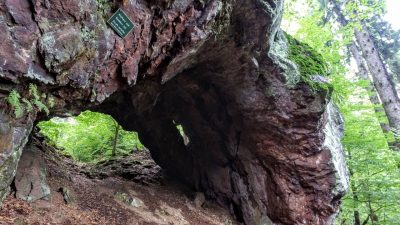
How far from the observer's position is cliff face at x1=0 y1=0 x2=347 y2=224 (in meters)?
4.30

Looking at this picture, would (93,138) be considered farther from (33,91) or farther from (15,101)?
(15,101)

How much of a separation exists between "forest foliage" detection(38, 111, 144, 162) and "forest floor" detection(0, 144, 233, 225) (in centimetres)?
175

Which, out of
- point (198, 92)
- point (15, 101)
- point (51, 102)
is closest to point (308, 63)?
point (198, 92)

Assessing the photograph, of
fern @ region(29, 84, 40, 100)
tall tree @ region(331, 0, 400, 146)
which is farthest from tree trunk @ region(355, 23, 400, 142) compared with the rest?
fern @ region(29, 84, 40, 100)

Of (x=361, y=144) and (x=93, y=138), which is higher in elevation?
(x=361, y=144)

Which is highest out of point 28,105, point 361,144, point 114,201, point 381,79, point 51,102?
point 381,79

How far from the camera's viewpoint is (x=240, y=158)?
382 inches

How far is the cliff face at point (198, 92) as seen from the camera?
4.30 metres

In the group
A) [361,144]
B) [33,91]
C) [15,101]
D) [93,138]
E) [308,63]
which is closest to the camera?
[15,101]

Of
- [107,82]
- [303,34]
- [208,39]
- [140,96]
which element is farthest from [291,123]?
[303,34]

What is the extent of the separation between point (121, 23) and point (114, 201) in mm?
4825

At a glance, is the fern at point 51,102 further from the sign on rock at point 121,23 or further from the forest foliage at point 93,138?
the forest foliage at point 93,138

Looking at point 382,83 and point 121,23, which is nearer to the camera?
point 121,23

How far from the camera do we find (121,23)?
5020 millimetres
